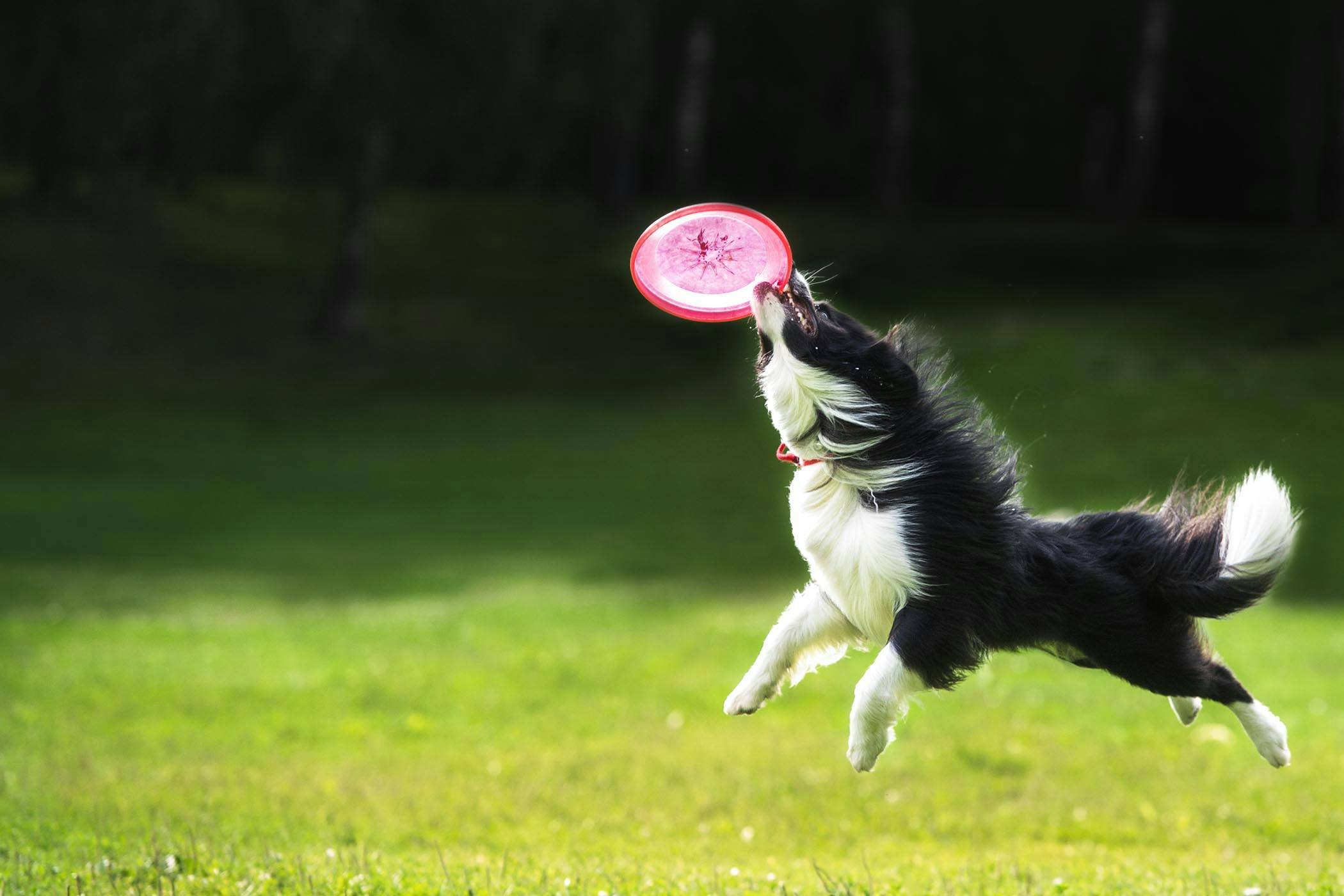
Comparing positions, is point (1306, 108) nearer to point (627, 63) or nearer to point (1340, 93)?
point (1340, 93)

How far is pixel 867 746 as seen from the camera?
4871mm

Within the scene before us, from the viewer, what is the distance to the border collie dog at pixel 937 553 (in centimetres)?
501

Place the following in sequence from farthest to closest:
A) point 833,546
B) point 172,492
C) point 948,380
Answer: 1. point 172,492
2. point 948,380
3. point 833,546

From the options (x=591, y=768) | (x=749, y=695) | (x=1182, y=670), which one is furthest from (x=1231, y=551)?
(x=591, y=768)

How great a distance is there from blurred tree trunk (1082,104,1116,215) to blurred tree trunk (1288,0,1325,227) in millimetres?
5094

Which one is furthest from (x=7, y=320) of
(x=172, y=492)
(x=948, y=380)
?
(x=948, y=380)

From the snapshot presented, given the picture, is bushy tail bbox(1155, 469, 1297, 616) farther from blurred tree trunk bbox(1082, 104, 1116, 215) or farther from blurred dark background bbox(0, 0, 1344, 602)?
blurred tree trunk bbox(1082, 104, 1116, 215)

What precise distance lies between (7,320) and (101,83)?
9.48 m

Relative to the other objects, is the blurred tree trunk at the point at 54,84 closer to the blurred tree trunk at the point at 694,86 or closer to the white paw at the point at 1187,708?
the blurred tree trunk at the point at 694,86

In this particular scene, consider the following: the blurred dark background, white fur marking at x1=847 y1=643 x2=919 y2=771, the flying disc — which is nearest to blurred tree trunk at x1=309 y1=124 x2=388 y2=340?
the blurred dark background

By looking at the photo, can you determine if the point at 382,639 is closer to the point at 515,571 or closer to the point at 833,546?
the point at 515,571

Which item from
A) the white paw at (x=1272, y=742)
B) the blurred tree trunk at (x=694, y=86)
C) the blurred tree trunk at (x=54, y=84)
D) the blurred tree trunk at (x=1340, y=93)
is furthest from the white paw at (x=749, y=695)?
the blurred tree trunk at (x=1340, y=93)

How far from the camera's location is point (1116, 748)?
32.4 feet

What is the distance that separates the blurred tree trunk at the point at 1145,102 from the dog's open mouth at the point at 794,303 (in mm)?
31230
